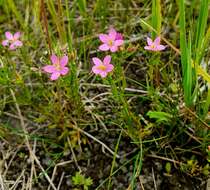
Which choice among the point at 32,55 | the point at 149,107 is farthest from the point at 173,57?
the point at 32,55

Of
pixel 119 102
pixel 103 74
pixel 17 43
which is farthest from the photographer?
pixel 17 43

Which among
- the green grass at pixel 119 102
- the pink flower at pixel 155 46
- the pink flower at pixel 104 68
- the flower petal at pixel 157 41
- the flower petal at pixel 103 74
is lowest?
the green grass at pixel 119 102

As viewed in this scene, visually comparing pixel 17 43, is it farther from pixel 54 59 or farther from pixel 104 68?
pixel 104 68

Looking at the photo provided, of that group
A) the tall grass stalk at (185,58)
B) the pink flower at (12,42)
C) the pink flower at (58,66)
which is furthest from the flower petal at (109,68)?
the pink flower at (12,42)

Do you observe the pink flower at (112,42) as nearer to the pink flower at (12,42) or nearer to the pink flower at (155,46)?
the pink flower at (155,46)

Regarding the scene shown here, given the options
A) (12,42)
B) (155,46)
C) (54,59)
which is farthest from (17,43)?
(155,46)

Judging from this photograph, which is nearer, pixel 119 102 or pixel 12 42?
pixel 119 102

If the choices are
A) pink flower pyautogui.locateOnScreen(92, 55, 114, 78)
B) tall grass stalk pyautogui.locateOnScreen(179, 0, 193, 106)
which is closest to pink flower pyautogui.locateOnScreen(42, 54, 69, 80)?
pink flower pyautogui.locateOnScreen(92, 55, 114, 78)

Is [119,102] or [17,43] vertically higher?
[17,43]

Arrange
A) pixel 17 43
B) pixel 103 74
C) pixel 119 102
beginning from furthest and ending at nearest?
pixel 17 43
pixel 119 102
pixel 103 74

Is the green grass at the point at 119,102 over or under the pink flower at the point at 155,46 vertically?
under
